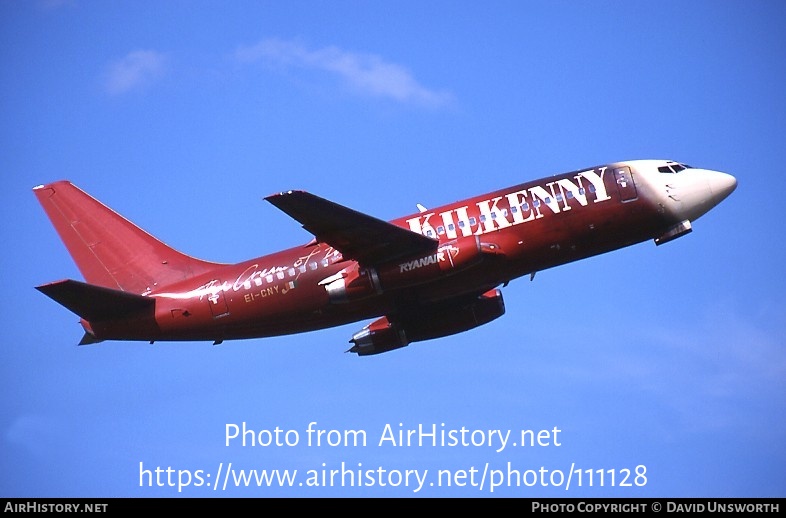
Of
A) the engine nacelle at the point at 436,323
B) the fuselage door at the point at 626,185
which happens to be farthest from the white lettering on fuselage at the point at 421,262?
the fuselage door at the point at 626,185

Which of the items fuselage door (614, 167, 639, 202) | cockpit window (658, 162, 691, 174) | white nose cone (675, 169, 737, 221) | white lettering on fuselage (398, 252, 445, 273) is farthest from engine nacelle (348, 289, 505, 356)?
white nose cone (675, 169, 737, 221)

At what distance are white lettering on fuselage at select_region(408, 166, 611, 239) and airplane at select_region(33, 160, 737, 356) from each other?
→ 5 centimetres

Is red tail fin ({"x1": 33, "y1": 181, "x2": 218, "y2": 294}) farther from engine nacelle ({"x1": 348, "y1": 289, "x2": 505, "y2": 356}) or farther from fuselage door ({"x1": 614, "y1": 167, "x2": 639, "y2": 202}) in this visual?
fuselage door ({"x1": 614, "y1": 167, "x2": 639, "y2": 202})

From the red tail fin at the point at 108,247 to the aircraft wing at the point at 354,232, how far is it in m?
8.05

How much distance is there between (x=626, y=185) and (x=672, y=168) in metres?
2.83

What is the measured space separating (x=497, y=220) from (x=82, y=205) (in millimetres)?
21800

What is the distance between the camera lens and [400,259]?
6444 cm

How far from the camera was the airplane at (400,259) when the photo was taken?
63938mm

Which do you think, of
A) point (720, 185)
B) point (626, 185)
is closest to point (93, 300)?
point (626, 185)

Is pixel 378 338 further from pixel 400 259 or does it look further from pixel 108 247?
pixel 108 247

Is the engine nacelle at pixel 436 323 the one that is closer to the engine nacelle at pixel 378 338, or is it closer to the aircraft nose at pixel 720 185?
the engine nacelle at pixel 378 338
